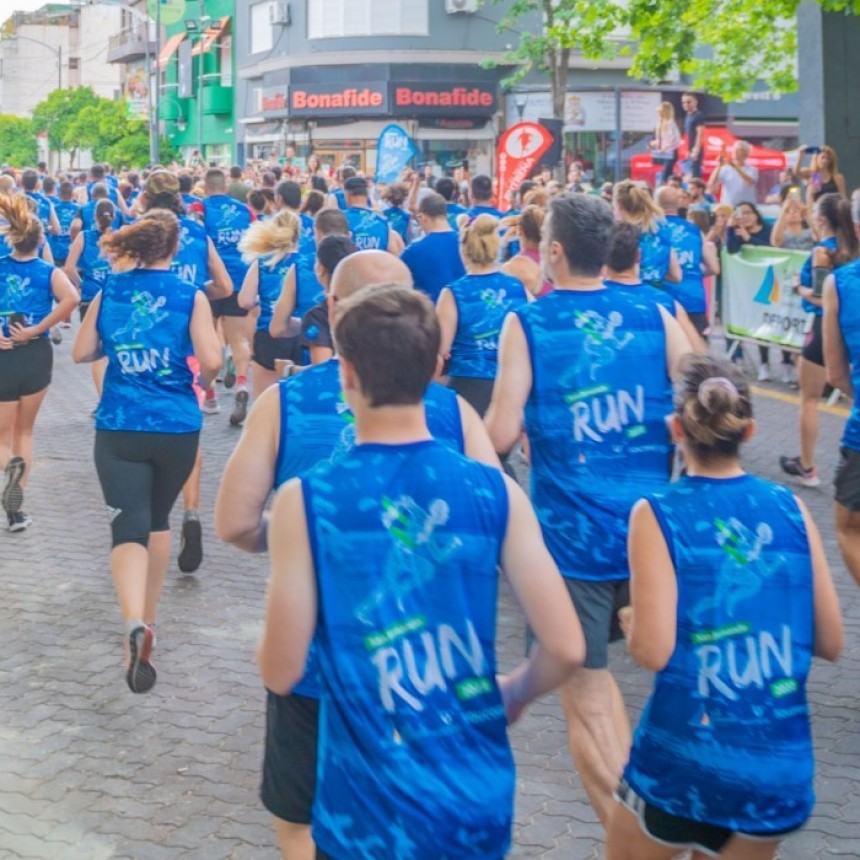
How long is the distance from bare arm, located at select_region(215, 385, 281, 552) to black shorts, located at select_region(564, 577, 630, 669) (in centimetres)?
135

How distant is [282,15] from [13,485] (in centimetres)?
4059

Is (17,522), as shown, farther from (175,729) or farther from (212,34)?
(212,34)

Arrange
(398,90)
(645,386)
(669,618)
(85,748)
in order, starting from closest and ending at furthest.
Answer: (669,618) < (645,386) < (85,748) < (398,90)

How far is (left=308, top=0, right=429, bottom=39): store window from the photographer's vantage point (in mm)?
43875

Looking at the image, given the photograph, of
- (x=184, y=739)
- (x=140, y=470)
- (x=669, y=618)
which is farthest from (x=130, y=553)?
(x=669, y=618)

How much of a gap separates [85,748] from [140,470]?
1.27 metres

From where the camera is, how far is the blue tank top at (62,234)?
1892 cm

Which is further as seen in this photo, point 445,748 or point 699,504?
point 699,504

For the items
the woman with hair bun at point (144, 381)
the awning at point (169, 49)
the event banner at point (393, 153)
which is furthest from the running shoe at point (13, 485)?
the awning at point (169, 49)

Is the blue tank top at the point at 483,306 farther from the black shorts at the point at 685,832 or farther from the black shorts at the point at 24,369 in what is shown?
the black shorts at the point at 685,832

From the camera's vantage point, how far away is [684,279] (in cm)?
1109

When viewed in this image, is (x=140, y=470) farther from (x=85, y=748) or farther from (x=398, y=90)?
(x=398, y=90)

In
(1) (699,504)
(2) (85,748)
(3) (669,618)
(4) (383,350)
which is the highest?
(4) (383,350)

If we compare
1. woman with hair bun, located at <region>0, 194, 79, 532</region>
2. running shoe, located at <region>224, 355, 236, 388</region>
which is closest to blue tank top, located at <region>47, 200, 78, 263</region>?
running shoe, located at <region>224, 355, 236, 388</region>
